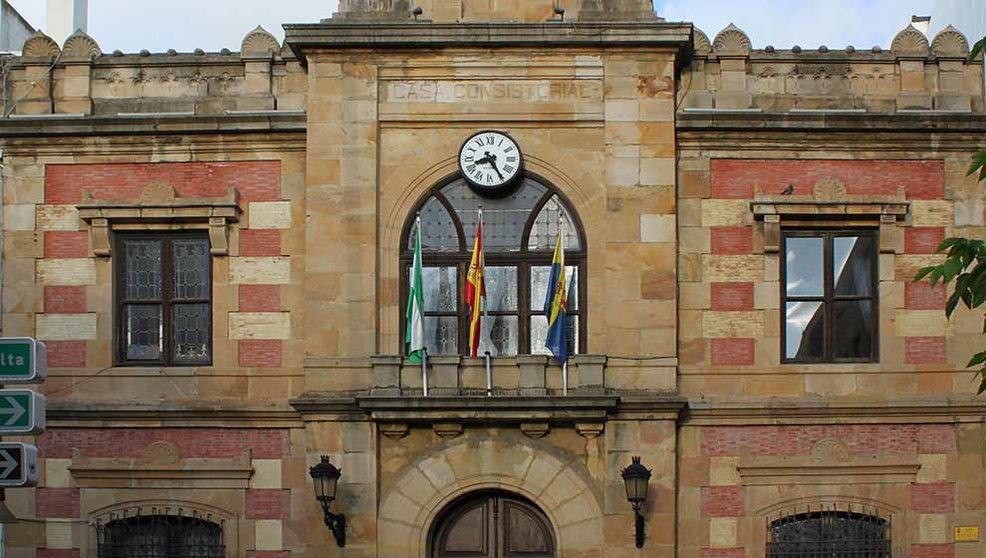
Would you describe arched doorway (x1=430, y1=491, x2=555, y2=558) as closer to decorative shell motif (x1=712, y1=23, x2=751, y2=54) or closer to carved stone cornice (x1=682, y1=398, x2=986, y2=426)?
carved stone cornice (x1=682, y1=398, x2=986, y2=426)

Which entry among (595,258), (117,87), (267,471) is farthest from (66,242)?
(595,258)

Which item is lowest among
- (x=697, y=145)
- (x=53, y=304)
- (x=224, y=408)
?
(x=224, y=408)

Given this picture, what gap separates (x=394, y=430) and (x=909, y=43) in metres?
8.57

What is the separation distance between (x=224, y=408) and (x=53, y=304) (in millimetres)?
2755

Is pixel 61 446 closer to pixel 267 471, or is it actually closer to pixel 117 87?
pixel 267 471

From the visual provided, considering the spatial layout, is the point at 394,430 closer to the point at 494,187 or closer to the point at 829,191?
the point at 494,187

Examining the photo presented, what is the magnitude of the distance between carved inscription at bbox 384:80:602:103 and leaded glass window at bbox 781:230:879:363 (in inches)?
132

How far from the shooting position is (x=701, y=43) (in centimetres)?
2220

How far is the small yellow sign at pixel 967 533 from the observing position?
21531 mm

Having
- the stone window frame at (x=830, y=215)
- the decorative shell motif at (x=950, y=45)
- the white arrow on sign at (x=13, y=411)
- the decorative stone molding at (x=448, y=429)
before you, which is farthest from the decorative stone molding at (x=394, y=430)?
the decorative shell motif at (x=950, y=45)

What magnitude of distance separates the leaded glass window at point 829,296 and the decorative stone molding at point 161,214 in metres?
7.36

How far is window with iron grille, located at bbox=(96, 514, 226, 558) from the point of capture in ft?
71.3

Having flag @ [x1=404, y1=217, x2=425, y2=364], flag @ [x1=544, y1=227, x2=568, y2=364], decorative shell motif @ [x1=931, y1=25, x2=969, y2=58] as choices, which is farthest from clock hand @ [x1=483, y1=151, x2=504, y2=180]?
decorative shell motif @ [x1=931, y1=25, x2=969, y2=58]

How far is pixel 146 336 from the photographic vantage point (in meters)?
22.2
